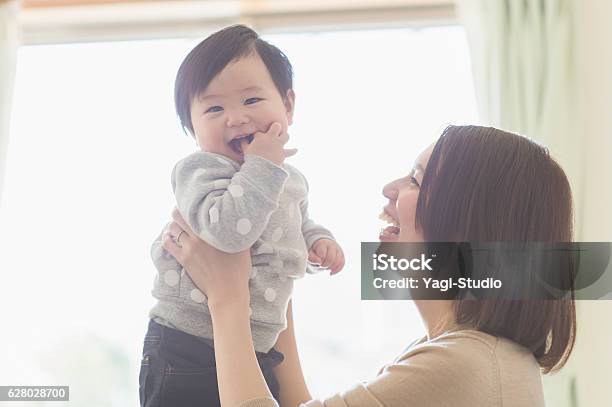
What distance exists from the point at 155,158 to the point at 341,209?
1.84 feet

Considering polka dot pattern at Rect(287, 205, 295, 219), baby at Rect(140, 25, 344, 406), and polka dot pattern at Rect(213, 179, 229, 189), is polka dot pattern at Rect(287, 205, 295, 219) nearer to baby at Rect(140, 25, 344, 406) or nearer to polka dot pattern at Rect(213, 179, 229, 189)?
baby at Rect(140, 25, 344, 406)

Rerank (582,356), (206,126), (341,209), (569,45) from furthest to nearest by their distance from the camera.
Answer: (341,209)
(569,45)
(582,356)
(206,126)

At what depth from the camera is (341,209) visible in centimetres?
173

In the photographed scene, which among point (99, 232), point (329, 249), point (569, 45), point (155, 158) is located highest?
point (569, 45)

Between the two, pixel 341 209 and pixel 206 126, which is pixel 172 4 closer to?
pixel 341 209

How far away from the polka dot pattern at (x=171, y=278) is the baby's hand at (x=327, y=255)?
203 mm

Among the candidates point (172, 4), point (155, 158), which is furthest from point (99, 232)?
point (172, 4)

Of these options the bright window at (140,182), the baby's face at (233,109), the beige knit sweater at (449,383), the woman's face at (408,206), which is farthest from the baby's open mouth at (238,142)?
the bright window at (140,182)

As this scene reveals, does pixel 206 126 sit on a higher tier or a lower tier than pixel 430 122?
lower

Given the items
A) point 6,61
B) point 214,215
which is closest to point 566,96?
point 214,215

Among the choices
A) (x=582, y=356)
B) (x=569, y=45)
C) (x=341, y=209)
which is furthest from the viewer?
(x=341, y=209)

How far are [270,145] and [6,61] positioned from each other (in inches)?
51.4

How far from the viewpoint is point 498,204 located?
29.0 inches

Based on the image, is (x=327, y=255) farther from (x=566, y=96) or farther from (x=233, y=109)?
(x=566, y=96)
